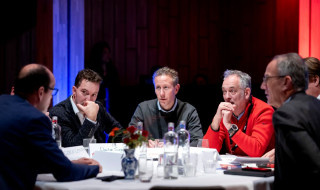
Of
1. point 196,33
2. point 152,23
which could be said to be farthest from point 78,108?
point 196,33

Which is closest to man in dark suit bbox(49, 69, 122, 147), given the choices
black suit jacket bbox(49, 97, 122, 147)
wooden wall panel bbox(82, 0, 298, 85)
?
black suit jacket bbox(49, 97, 122, 147)

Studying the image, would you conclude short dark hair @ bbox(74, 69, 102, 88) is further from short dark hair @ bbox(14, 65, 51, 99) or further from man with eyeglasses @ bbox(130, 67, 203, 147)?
short dark hair @ bbox(14, 65, 51, 99)

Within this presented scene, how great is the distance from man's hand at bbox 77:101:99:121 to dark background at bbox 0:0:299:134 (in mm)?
3595

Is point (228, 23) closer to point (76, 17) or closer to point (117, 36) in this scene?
point (117, 36)

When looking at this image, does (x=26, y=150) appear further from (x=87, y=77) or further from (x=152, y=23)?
(x=152, y=23)

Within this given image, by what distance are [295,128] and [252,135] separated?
1.15 metres

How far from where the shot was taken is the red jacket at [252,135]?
297cm

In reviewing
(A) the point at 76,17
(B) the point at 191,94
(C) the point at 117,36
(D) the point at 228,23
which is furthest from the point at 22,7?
(D) the point at 228,23

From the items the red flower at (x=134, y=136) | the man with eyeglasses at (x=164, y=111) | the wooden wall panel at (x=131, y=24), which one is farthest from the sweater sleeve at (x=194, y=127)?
the wooden wall panel at (x=131, y=24)

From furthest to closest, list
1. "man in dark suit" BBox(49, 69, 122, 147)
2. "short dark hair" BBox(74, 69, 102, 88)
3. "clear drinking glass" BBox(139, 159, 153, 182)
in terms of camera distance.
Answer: "short dark hair" BBox(74, 69, 102, 88)
"man in dark suit" BBox(49, 69, 122, 147)
"clear drinking glass" BBox(139, 159, 153, 182)

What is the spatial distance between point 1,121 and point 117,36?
5.81 m

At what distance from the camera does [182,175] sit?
2254mm

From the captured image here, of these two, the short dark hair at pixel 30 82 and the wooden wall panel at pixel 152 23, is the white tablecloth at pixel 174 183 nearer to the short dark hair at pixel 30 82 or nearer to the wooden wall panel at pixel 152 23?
the short dark hair at pixel 30 82

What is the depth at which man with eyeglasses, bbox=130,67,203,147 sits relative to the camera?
12.1ft
